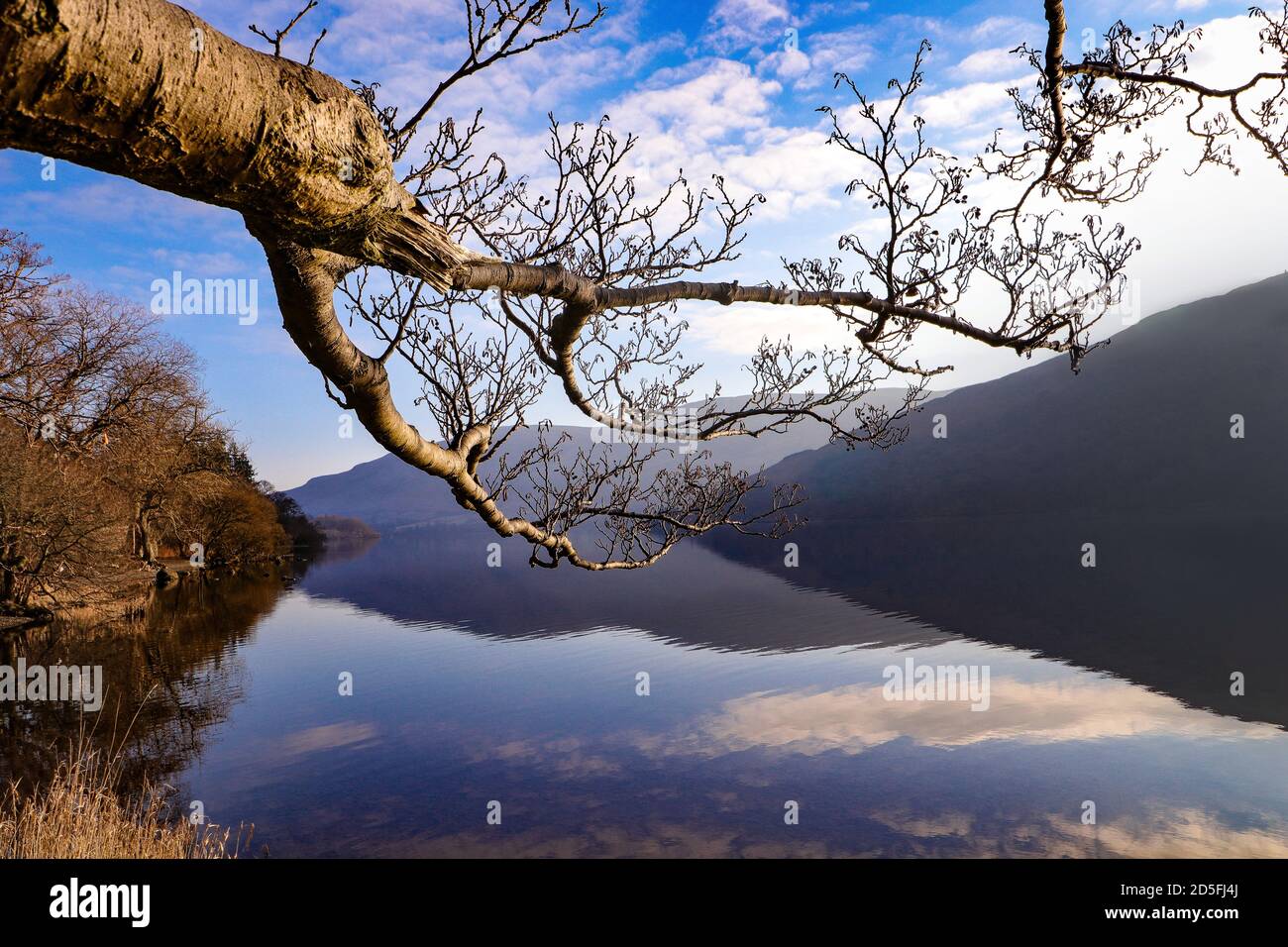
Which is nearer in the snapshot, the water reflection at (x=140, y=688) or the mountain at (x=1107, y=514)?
the water reflection at (x=140, y=688)

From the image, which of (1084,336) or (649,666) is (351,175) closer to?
(1084,336)

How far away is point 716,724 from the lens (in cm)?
1834

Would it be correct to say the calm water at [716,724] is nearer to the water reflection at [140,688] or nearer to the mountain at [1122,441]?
the water reflection at [140,688]

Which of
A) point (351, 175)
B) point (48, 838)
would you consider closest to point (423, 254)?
point (351, 175)

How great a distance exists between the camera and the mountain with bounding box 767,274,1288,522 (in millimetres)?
105812

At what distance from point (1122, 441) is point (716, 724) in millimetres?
125189

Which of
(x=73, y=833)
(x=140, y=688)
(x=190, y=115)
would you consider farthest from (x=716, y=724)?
(x=190, y=115)

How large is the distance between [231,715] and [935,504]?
4464 inches

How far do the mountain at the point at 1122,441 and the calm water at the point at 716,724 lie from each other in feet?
260

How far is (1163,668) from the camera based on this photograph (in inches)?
909

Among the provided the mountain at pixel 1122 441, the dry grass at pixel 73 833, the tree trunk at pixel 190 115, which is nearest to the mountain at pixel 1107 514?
the mountain at pixel 1122 441

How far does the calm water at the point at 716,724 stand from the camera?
12297 mm

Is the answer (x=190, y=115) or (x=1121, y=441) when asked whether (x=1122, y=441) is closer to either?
(x=1121, y=441)
